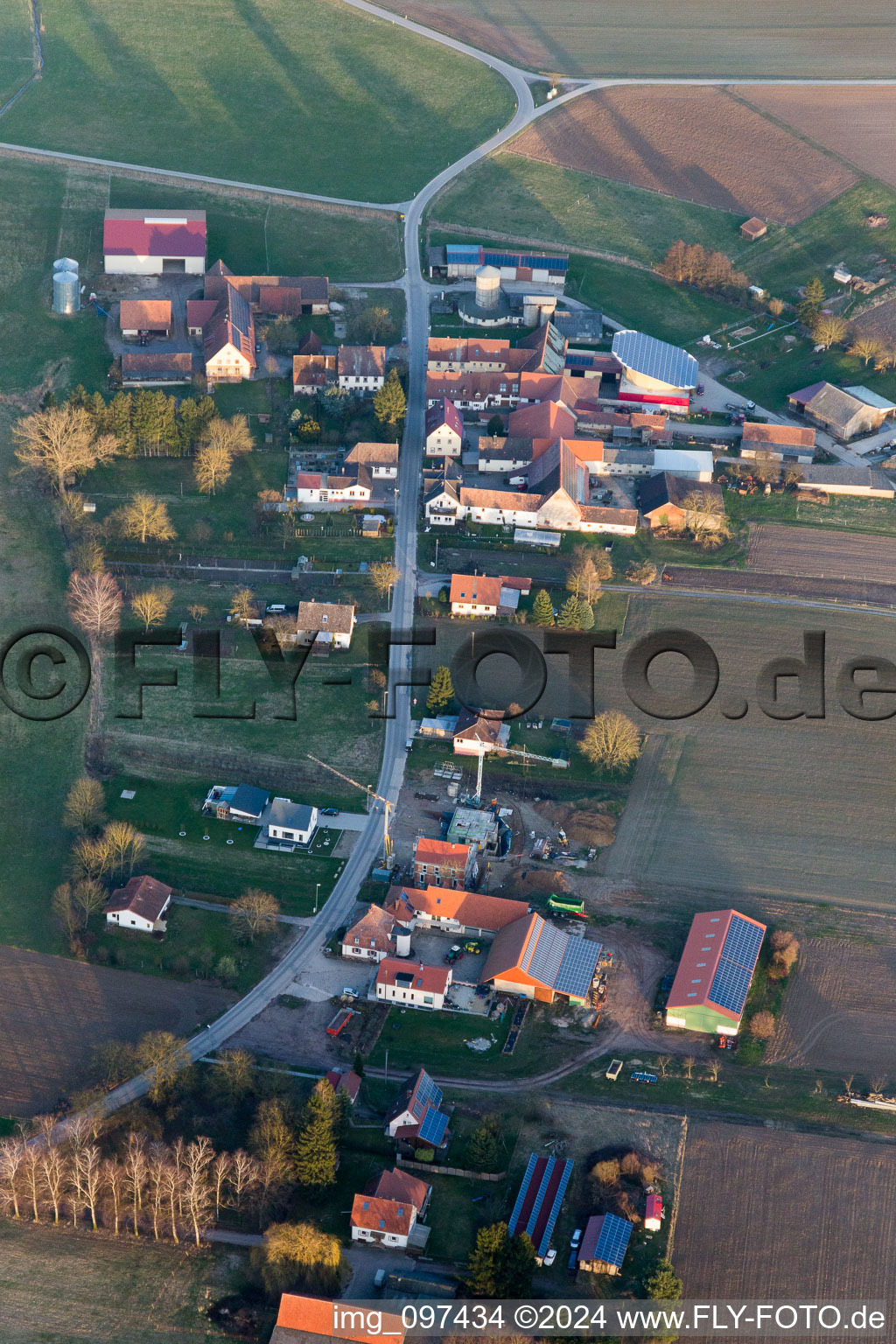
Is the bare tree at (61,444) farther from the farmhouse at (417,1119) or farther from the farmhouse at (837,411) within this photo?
the farmhouse at (417,1119)

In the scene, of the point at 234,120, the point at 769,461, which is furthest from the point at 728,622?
the point at 234,120

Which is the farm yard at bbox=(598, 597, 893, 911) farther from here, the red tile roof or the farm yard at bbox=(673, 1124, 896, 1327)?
the red tile roof

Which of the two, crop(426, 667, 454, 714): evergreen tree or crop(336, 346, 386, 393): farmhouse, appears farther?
crop(336, 346, 386, 393): farmhouse

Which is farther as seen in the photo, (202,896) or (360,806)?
(360,806)

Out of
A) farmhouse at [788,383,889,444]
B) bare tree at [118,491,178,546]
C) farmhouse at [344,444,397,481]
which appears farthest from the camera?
farmhouse at [788,383,889,444]

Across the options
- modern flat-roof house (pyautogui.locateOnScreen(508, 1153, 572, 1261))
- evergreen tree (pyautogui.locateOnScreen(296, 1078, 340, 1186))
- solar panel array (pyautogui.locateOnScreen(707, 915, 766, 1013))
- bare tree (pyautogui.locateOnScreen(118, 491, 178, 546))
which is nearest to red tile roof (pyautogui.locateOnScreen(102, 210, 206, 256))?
bare tree (pyautogui.locateOnScreen(118, 491, 178, 546))

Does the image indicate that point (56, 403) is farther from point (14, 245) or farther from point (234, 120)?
point (234, 120)
